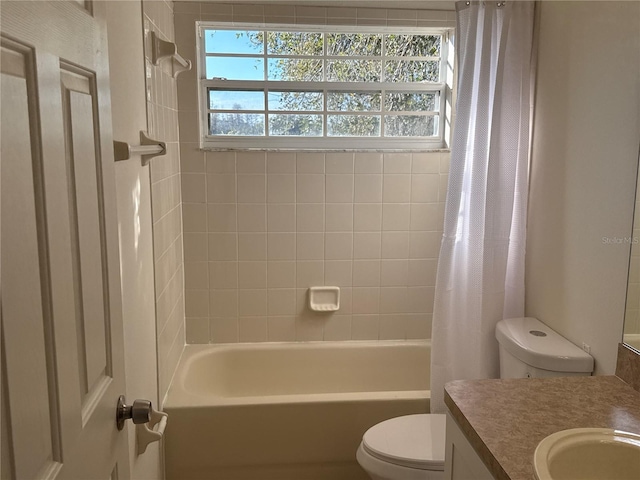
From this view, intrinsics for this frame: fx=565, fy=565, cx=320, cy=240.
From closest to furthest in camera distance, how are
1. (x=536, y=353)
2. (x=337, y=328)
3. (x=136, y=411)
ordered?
(x=136, y=411) → (x=536, y=353) → (x=337, y=328)

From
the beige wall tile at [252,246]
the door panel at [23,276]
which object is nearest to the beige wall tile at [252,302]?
the beige wall tile at [252,246]

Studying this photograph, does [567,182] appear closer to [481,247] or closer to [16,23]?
[481,247]

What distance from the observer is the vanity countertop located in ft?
Result: 3.90

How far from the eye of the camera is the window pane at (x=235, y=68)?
282 cm

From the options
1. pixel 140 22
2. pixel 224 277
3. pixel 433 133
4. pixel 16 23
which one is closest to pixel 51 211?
pixel 16 23

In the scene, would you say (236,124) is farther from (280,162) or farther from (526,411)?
(526,411)

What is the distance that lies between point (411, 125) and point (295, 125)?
24.0 inches

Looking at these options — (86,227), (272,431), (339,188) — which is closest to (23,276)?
(86,227)

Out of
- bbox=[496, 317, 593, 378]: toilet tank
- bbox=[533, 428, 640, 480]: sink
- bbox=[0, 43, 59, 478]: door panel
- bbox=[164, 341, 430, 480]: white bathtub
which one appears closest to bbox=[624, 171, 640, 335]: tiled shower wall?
bbox=[496, 317, 593, 378]: toilet tank

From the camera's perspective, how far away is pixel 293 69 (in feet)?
9.39

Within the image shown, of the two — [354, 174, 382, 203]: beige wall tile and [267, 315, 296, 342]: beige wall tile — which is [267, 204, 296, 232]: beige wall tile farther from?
[267, 315, 296, 342]: beige wall tile

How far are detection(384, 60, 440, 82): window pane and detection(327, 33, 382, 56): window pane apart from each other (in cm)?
11

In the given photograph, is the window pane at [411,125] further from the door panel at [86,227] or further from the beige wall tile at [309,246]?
the door panel at [86,227]

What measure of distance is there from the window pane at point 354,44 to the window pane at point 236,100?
17.0 inches
